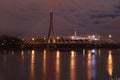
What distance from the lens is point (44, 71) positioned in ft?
91.8

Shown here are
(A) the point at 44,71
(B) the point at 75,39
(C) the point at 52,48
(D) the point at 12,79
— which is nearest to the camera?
(D) the point at 12,79

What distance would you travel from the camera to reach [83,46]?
2768 inches

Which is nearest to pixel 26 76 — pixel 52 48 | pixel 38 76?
pixel 38 76

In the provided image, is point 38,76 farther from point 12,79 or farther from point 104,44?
point 104,44

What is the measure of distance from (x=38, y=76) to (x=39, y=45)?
43690mm

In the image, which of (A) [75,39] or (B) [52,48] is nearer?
(B) [52,48]

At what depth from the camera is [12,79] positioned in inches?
933

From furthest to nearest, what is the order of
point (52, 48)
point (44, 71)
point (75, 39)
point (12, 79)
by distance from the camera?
point (75, 39) → point (52, 48) → point (44, 71) → point (12, 79)

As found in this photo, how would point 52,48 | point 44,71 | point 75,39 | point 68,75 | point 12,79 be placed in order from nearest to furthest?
point 12,79 → point 68,75 → point 44,71 → point 52,48 → point 75,39

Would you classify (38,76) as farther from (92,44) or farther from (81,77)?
(92,44)

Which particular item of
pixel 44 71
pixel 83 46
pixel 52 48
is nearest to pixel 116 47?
pixel 83 46

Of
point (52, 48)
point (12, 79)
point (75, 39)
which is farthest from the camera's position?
point (75, 39)

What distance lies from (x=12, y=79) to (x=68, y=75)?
3.60 metres

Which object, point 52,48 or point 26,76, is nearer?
point 26,76
